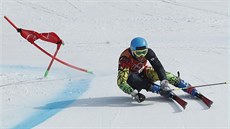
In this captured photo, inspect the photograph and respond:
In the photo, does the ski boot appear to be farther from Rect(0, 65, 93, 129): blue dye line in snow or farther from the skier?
Rect(0, 65, 93, 129): blue dye line in snow

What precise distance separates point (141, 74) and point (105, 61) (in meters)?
2.71

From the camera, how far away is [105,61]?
9422mm

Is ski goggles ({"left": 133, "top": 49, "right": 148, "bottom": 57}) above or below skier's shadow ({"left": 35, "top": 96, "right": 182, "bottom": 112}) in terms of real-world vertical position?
above

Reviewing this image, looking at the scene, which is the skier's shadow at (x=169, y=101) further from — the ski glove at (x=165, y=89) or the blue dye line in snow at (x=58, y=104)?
the blue dye line in snow at (x=58, y=104)

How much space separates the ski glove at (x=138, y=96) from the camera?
6211mm

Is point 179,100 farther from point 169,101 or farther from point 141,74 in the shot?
point 141,74

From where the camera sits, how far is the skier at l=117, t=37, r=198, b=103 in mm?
6262

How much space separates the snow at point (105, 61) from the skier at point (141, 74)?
18cm

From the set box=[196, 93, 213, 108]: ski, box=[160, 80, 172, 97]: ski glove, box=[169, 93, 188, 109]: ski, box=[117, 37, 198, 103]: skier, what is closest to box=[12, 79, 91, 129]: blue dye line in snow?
box=[117, 37, 198, 103]: skier

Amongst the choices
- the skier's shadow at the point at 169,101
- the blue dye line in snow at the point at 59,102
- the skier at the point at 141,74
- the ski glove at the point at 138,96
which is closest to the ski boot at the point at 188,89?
the skier at the point at 141,74

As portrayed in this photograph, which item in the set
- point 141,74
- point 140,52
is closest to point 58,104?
point 141,74

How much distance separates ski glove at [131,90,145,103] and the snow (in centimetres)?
11

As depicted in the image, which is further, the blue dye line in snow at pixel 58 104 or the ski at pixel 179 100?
the ski at pixel 179 100

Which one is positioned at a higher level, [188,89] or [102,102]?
[188,89]
